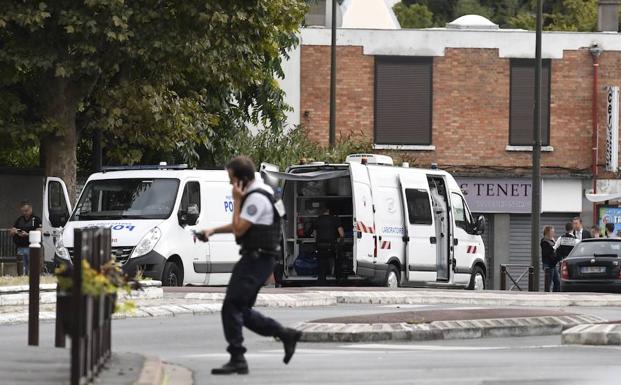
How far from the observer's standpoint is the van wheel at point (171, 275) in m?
25.6

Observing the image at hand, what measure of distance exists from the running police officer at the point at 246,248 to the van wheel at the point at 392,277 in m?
16.5

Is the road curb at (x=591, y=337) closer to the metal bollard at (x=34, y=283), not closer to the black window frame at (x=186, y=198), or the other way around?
the metal bollard at (x=34, y=283)

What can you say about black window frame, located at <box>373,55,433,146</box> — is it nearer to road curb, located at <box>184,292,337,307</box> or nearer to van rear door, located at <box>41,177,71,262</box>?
van rear door, located at <box>41,177,71,262</box>

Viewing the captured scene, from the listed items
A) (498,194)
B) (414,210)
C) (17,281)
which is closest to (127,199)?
(17,281)

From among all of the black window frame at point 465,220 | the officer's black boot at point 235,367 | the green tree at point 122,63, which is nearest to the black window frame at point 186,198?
the green tree at point 122,63

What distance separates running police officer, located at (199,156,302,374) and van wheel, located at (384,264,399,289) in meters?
16.5

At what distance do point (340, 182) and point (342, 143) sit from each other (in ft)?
45.7

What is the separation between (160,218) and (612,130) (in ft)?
74.9

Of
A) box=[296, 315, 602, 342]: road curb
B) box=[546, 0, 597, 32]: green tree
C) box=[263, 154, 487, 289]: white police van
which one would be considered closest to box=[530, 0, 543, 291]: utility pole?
box=[263, 154, 487, 289]: white police van

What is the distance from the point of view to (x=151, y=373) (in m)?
11.4

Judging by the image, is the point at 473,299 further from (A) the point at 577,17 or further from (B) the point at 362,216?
(A) the point at 577,17

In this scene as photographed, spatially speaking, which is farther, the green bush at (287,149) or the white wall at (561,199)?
the white wall at (561,199)

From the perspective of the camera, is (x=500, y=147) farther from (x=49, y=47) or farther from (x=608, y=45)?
(x=49, y=47)

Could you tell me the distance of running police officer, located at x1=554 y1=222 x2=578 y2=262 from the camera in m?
34.1
